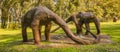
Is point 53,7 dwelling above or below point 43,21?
below

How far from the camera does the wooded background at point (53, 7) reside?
48250 mm

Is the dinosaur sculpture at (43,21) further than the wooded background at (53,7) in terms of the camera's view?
No

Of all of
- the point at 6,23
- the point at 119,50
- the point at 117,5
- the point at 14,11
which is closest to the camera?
the point at 119,50

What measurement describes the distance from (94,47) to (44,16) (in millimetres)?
2599

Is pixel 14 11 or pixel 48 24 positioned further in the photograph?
→ pixel 14 11

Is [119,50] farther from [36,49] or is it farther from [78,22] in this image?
[78,22]

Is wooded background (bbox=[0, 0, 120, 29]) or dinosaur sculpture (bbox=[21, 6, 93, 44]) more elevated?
dinosaur sculpture (bbox=[21, 6, 93, 44])

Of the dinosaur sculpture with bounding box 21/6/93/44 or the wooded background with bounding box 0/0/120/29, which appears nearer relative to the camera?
the dinosaur sculpture with bounding box 21/6/93/44

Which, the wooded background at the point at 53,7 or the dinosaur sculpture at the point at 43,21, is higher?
the dinosaur sculpture at the point at 43,21

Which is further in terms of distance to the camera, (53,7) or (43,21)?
(53,7)

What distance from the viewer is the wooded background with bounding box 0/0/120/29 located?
4825cm

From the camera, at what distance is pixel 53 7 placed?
179 feet

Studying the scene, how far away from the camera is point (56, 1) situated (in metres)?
56.0

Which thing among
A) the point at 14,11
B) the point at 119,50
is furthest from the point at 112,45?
the point at 14,11
